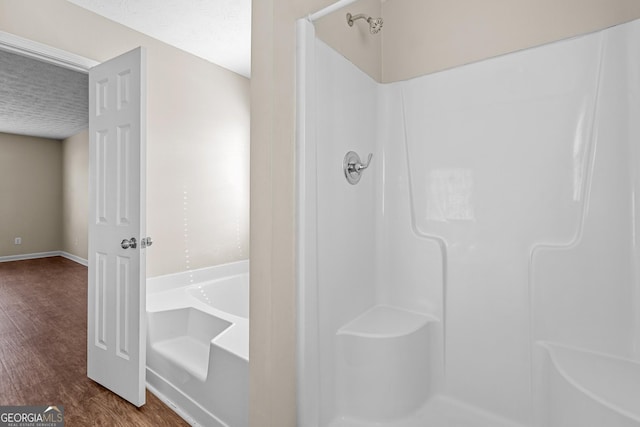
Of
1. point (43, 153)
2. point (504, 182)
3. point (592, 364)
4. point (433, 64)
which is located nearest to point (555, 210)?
point (504, 182)

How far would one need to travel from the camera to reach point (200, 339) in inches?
83.1

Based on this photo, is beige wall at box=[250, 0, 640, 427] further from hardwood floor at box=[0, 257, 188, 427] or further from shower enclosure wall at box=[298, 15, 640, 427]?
hardwood floor at box=[0, 257, 188, 427]

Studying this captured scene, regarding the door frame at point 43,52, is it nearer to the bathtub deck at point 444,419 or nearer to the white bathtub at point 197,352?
the white bathtub at point 197,352

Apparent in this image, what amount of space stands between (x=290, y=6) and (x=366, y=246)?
1.18 metres

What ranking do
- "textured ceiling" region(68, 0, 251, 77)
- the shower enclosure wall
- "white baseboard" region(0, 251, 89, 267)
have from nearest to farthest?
the shower enclosure wall < "textured ceiling" region(68, 0, 251, 77) < "white baseboard" region(0, 251, 89, 267)

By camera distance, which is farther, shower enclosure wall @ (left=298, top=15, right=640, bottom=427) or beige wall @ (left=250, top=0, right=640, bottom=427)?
shower enclosure wall @ (left=298, top=15, right=640, bottom=427)

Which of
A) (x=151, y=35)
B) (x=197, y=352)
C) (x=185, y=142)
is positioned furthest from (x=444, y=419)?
(x=151, y=35)

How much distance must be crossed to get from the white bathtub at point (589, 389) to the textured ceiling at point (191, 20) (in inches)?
101

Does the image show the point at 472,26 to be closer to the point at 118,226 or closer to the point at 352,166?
the point at 352,166

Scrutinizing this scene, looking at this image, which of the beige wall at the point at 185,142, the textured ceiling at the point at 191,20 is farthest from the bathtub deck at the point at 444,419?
the textured ceiling at the point at 191,20

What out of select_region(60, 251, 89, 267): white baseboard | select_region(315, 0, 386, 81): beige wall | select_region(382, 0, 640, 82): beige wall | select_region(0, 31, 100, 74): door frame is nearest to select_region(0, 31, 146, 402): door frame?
select_region(0, 31, 100, 74): door frame

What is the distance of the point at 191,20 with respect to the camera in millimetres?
2340

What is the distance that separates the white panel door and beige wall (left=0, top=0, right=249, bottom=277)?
1.22 feet

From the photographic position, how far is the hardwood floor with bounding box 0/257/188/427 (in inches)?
68.7
